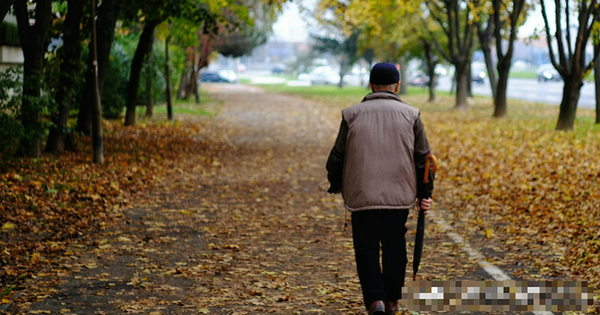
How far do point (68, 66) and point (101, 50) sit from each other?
1902 millimetres

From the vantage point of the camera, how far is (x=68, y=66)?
46.7 feet

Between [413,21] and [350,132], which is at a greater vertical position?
[413,21]

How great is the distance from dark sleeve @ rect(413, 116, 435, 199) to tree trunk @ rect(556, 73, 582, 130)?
50.3ft

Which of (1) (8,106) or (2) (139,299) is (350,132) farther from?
(1) (8,106)

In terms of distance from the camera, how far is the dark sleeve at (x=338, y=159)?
5.10 meters

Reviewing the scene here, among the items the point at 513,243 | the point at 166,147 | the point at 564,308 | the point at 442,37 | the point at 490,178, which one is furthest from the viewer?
the point at 442,37

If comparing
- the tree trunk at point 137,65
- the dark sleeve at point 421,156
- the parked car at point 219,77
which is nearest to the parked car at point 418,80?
the parked car at point 219,77

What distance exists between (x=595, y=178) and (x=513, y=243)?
4066 mm

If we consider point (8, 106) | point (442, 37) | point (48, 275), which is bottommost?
point (48, 275)

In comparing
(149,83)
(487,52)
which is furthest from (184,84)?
(487,52)

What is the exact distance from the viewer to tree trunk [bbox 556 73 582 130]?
63.0ft

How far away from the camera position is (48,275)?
21.7ft

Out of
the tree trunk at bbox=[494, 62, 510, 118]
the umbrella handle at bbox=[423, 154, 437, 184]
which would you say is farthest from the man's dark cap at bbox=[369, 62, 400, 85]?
the tree trunk at bbox=[494, 62, 510, 118]

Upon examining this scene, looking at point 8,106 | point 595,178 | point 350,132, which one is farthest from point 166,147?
point 350,132
